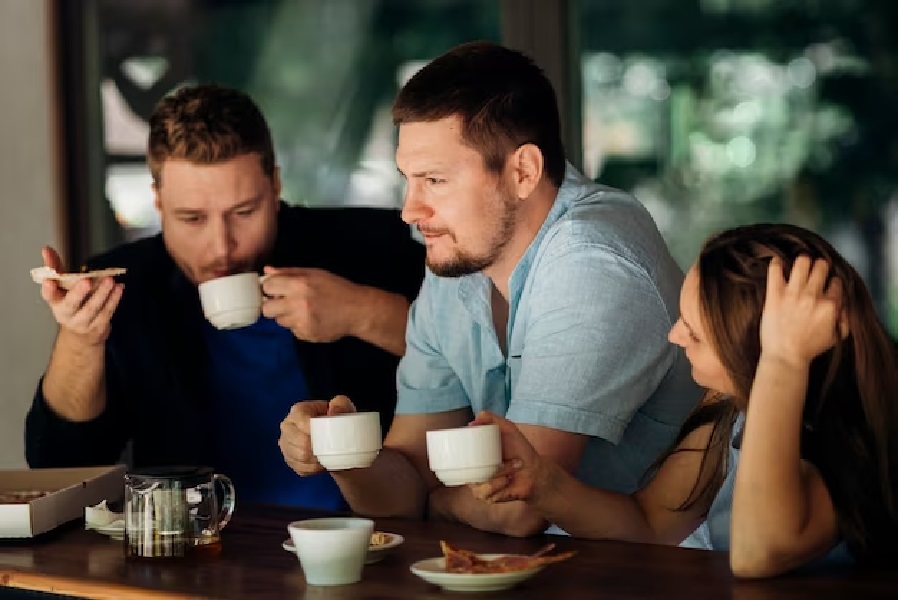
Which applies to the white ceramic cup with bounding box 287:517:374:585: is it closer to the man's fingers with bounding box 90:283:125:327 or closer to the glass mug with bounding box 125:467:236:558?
the glass mug with bounding box 125:467:236:558

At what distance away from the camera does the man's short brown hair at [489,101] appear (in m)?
2.31

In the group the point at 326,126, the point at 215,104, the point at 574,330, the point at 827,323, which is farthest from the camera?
the point at 326,126

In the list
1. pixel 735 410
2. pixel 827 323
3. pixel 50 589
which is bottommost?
pixel 50 589

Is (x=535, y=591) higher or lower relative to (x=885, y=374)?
lower

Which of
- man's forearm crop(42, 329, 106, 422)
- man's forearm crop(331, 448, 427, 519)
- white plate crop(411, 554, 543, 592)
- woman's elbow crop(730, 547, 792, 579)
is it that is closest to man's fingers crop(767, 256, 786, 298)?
woman's elbow crop(730, 547, 792, 579)

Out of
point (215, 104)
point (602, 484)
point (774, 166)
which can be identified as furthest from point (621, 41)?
point (602, 484)

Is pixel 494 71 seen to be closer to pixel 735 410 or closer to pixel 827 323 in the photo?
pixel 735 410

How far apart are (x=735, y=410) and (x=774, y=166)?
1703 mm

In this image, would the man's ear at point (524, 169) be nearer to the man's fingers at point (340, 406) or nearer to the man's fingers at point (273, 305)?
the man's fingers at point (340, 406)

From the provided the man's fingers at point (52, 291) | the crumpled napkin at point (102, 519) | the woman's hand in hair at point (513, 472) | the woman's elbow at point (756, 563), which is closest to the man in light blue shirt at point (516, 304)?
the woman's hand in hair at point (513, 472)

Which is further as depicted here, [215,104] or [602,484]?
[215,104]

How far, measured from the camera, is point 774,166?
356 centimetres

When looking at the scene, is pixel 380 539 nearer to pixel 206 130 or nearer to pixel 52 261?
pixel 52 261

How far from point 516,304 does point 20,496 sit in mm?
827
